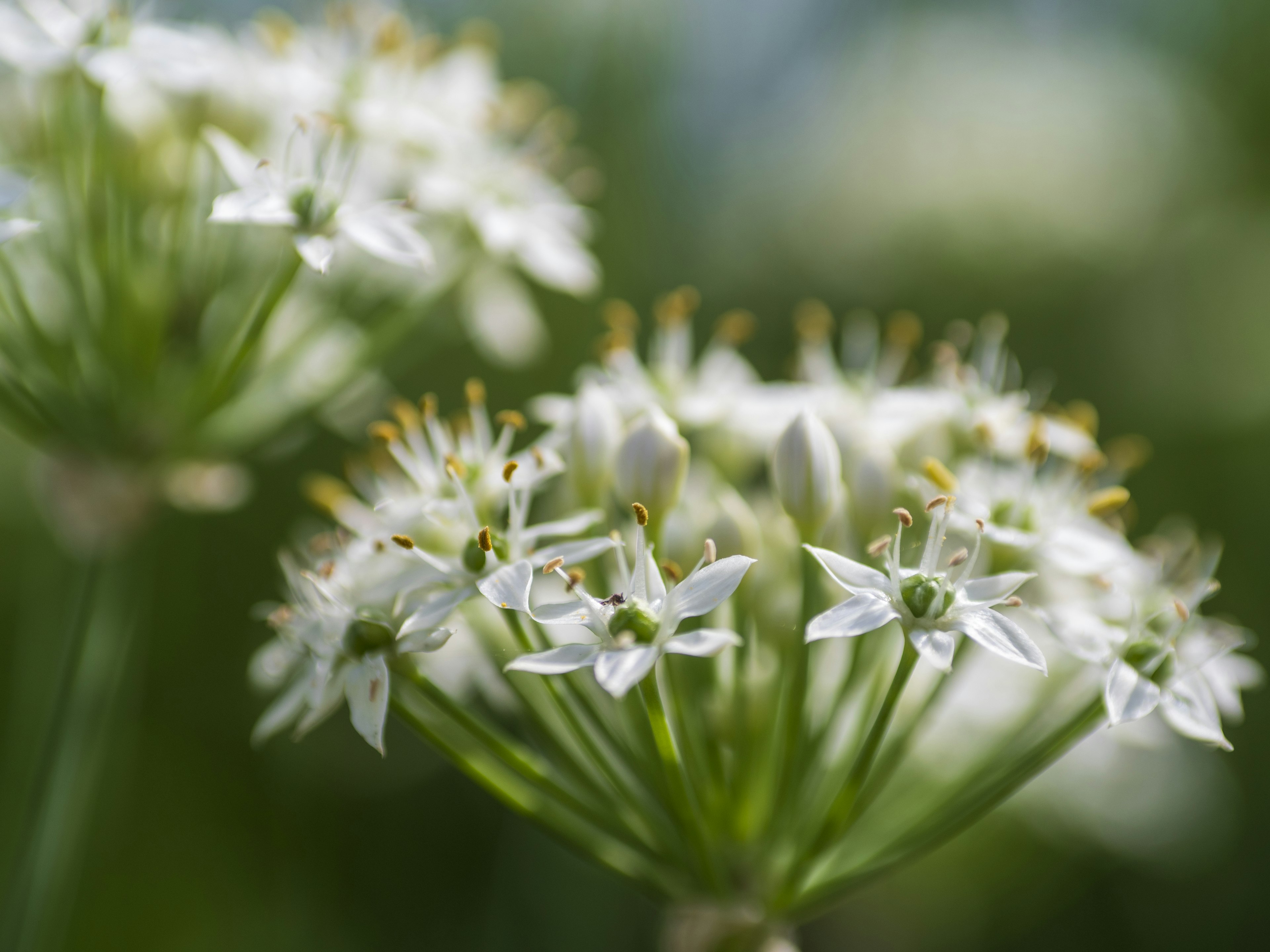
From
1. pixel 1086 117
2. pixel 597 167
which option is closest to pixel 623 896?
pixel 597 167

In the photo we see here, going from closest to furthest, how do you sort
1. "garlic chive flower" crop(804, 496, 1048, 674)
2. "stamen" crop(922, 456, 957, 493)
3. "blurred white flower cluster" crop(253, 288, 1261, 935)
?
"garlic chive flower" crop(804, 496, 1048, 674)
"blurred white flower cluster" crop(253, 288, 1261, 935)
"stamen" crop(922, 456, 957, 493)

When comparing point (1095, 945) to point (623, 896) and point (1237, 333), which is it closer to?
point (623, 896)

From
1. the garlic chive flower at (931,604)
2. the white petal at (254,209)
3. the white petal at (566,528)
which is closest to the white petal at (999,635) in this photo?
the garlic chive flower at (931,604)

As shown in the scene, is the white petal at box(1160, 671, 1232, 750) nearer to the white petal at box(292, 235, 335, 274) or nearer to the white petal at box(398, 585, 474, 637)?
the white petal at box(398, 585, 474, 637)

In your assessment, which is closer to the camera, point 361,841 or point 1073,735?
point 1073,735

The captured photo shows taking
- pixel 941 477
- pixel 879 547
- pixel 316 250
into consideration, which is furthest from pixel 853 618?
pixel 316 250

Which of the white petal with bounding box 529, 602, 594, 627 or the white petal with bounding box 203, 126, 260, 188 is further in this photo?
the white petal with bounding box 203, 126, 260, 188

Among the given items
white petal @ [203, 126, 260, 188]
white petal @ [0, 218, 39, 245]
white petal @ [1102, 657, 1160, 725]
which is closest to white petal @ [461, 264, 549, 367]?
white petal @ [203, 126, 260, 188]
